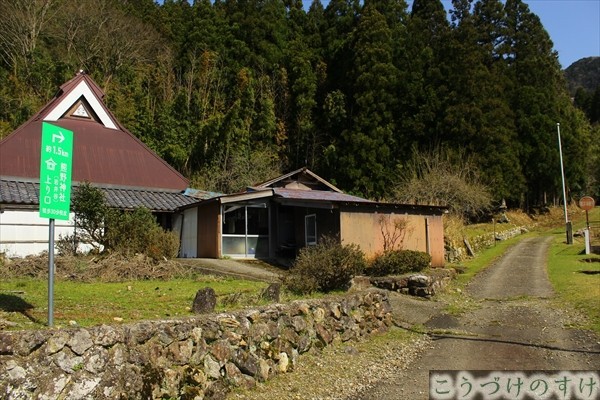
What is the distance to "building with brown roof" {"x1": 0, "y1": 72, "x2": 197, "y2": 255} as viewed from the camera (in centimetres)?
2044

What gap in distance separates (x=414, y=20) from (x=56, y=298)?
3904 cm

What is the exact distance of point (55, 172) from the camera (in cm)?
611

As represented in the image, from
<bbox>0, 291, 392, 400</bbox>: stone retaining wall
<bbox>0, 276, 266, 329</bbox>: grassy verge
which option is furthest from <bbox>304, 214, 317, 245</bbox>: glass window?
<bbox>0, 291, 392, 400</bbox>: stone retaining wall

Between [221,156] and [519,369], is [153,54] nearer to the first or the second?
[221,156]

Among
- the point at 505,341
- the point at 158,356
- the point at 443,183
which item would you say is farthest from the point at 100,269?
the point at 443,183

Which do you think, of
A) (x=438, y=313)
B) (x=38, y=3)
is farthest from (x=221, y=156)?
(x=438, y=313)

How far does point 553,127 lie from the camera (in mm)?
40062

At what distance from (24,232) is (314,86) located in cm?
2688

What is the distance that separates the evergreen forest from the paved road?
18.1 m

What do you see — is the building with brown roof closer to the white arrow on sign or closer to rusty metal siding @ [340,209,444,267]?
rusty metal siding @ [340,209,444,267]

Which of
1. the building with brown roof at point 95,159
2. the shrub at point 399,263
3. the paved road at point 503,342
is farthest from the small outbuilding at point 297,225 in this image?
the paved road at point 503,342

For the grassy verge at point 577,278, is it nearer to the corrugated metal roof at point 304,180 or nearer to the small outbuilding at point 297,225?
the small outbuilding at point 297,225

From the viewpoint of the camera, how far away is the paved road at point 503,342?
24.9 feet

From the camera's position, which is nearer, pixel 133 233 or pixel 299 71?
pixel 133 233
